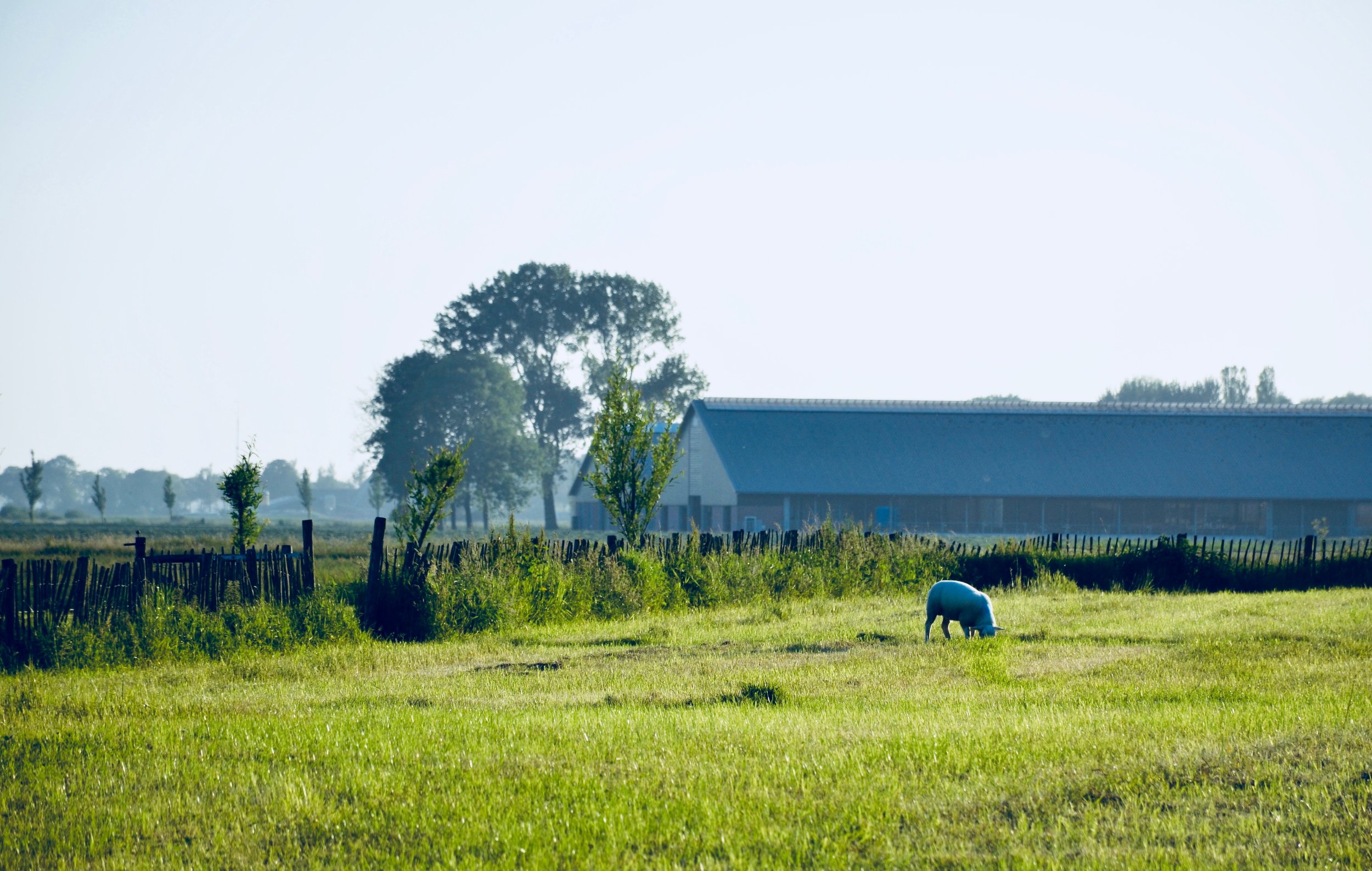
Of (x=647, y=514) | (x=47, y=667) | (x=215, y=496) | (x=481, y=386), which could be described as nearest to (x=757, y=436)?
(x=481, y=386)

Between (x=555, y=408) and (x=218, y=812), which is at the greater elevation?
(x=555, y=408)

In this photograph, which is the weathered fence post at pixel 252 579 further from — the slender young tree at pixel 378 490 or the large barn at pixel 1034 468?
the slender young tree at pixel 378 490

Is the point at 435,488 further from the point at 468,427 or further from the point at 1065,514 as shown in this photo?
the point at 468,427

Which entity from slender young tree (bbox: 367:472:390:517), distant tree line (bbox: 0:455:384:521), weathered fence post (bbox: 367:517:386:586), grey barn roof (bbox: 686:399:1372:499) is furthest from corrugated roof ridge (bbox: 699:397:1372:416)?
distant tree line (bbox: 0:455:384:521)

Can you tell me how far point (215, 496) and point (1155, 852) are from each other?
206284 mm

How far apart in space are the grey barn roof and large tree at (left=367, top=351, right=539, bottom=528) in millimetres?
14425

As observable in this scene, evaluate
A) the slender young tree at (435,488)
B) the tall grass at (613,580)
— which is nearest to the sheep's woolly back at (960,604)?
the tall grass at (613,580)

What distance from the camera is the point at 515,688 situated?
10.4m

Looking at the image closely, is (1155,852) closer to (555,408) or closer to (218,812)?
(218,812)

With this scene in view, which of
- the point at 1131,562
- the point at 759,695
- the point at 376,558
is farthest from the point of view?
the point at 1131,562

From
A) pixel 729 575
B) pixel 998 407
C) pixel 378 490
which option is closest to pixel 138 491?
pixel 378 490

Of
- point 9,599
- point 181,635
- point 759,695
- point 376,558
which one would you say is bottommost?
point 759,695

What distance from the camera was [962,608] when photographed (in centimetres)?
1334

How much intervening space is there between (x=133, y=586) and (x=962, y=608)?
365 inches
